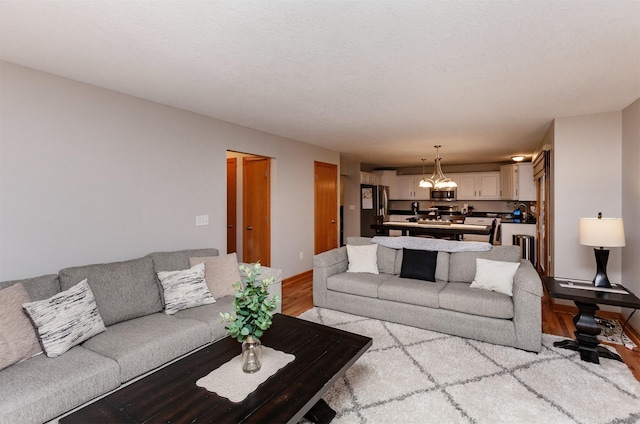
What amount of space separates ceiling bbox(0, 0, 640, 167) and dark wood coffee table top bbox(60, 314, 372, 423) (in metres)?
2.01

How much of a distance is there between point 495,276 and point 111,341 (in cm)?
352

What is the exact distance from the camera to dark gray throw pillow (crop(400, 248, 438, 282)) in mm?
3857

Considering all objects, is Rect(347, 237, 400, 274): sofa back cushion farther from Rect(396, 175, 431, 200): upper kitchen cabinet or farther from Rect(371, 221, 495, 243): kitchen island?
Rect(396, 175, 431, 200): upper kitchen cabinet

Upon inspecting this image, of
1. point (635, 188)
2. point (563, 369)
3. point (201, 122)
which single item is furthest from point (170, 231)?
point (635, 188)

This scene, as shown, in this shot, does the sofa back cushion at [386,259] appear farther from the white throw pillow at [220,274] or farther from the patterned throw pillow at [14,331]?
the patterned throw pillow at [14,331]

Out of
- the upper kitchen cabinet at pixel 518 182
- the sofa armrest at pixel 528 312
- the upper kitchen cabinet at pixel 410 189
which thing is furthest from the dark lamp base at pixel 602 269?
the upper kitchen cabinet at pixel 410 189

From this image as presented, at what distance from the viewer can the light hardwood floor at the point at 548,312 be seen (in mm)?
2878

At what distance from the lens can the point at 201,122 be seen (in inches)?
153

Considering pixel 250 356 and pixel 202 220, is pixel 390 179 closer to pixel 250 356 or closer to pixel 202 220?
pixel 202 220

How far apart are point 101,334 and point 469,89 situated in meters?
3.69

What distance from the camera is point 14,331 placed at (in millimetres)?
1954

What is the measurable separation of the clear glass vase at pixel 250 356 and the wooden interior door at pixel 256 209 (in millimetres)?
3248

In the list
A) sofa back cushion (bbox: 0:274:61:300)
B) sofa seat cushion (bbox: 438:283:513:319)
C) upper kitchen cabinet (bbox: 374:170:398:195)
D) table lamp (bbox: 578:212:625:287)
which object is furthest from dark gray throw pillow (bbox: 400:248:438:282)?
upper kitchen cabinet (bbox: 374:170:398:195)

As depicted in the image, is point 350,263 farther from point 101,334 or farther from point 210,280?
point 101,334
